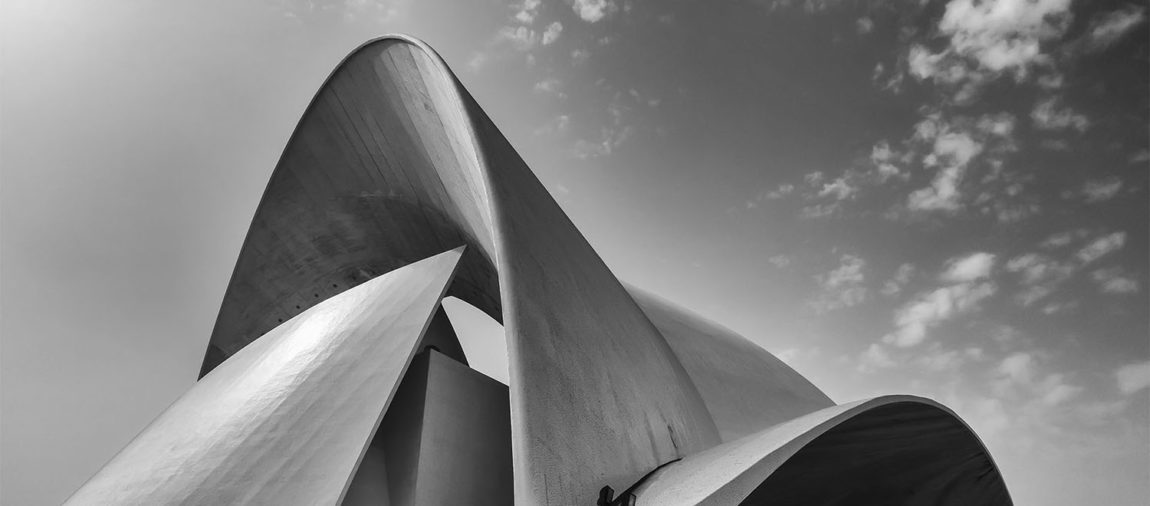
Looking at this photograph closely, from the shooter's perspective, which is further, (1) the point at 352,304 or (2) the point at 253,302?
(2) the point at 253,302

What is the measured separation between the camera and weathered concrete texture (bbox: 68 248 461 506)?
4340 millimetres

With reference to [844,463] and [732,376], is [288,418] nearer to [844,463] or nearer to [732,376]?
[844,463]

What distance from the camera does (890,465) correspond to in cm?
471

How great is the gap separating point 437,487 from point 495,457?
75 cm

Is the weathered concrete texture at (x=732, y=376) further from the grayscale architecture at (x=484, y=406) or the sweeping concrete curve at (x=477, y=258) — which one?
the sweeping concrete curve at (x=477, y=258)

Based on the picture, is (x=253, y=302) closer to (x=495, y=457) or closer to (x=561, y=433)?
(x=495, y=457)

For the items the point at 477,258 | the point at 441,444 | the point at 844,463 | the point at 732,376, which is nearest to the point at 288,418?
the point at 441,444

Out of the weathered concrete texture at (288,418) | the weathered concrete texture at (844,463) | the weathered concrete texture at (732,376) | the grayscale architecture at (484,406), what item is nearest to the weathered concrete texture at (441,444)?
the grayscale architecture at (484,406)

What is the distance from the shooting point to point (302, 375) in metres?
5.27

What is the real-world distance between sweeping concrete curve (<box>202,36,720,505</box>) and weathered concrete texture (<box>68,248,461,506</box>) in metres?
1.60

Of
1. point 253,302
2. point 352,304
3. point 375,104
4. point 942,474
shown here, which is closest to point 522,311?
point 352,304

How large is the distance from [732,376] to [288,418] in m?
6.10

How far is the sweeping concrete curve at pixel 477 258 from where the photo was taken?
3512 mm

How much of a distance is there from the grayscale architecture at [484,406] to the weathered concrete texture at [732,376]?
0.06 metres
